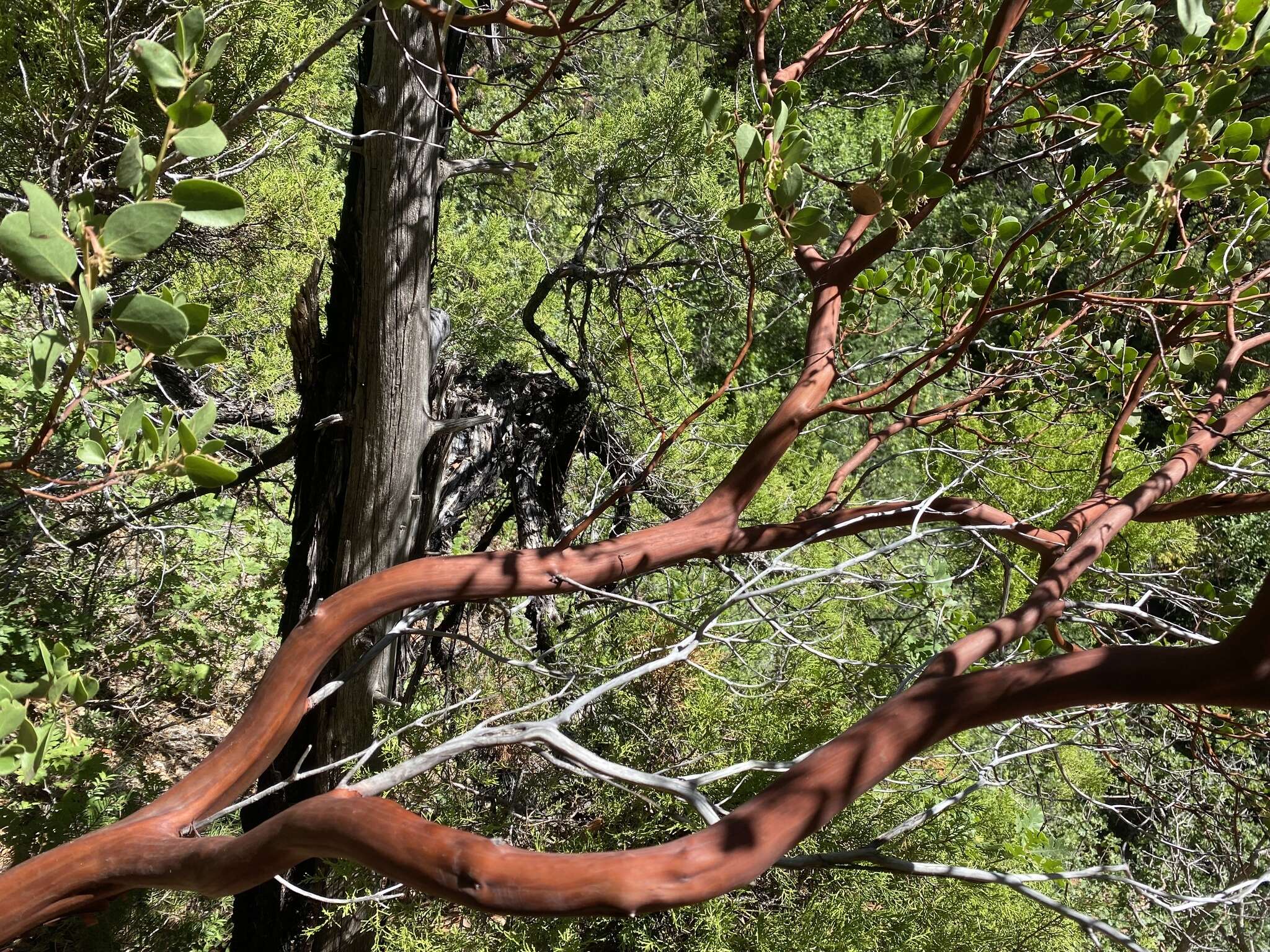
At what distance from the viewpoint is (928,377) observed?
3.45 feet

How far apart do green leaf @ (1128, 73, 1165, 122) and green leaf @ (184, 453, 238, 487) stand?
91 centimetres

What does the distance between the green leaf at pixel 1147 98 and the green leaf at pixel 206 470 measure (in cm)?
91

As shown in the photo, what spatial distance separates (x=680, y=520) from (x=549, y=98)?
2403 millimetres

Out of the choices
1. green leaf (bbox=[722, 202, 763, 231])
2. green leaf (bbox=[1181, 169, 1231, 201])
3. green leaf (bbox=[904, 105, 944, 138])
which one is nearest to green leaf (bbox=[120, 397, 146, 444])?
green leaf (bbox=[722, 202, 763, 231])

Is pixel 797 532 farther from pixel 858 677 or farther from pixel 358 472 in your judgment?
pixel 858 677

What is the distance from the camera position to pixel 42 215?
485mm

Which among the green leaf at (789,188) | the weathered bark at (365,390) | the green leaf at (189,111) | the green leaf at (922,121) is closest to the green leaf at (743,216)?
the green leaf at (789,188)

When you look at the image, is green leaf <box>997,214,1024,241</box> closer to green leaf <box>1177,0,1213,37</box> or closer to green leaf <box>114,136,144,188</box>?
green leaf <box>1177,0,1213,37</box>

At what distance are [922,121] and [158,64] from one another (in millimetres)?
701

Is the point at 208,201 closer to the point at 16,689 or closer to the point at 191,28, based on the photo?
the point at 191,28

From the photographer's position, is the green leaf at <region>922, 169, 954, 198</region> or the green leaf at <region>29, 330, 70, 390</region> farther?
the green leaf at <region>922, 169, 954, 198</region>

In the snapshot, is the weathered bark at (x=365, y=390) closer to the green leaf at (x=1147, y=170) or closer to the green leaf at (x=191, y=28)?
the green leaf at (x=191, y=28)

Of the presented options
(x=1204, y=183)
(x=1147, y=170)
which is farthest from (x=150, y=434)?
(x=1204, y=183)

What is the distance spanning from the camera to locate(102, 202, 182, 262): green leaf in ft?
1.66
